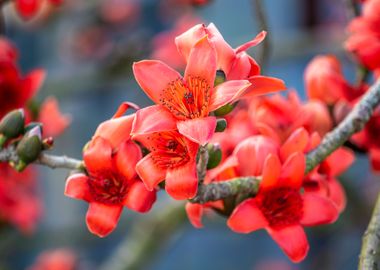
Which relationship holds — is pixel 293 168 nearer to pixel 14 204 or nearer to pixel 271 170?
pixel 271 170

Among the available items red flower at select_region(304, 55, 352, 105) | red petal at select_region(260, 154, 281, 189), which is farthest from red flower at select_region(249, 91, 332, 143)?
red petal at select_region(260, 154, 281, 189)

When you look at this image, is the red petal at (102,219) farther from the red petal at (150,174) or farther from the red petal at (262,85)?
the red petal at (262,85)

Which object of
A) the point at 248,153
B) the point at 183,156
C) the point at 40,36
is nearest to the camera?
the point at 183,156

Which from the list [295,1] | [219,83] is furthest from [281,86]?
[295,1]

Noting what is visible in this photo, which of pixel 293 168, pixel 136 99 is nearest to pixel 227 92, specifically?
pixel 293 168

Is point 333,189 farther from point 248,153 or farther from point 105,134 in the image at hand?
point 105,134

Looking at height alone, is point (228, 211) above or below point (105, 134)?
below
